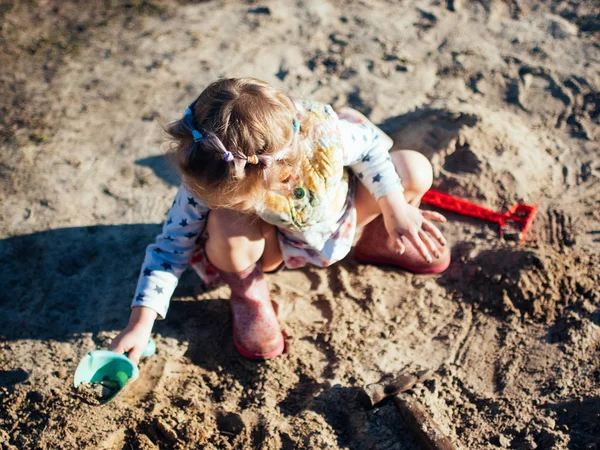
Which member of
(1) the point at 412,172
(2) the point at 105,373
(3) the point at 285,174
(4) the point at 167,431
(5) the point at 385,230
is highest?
(3) the point at 285,174

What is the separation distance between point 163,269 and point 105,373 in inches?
15.7

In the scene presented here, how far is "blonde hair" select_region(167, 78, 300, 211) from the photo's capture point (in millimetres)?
1758

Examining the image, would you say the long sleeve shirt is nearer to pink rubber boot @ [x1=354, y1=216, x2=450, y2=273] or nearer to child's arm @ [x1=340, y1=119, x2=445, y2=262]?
child's arm @ [x1=340, y1=119, x2=445, y2=262]

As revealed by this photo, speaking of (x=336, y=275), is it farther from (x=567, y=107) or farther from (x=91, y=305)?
(x=567, y=107)

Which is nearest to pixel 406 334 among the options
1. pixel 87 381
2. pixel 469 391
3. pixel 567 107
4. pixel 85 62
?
pixel 469 391

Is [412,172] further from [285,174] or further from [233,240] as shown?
[233,240]

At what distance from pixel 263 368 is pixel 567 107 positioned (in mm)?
2170

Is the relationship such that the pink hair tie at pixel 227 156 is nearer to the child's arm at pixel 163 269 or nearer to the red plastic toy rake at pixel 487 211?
the child's arm at pixel 163 269

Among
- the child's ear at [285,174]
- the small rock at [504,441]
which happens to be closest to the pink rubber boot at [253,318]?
the child's ear at [285,174]

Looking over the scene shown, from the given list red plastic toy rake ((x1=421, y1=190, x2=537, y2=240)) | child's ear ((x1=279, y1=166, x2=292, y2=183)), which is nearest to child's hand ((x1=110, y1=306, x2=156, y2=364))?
child's ear ((x1=279, y1=166, x2=292, y2=183))

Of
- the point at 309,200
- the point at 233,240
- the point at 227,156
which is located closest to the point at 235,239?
the point at 233,240

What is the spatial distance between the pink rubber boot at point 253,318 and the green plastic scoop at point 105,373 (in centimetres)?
45

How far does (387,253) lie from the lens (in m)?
2.54

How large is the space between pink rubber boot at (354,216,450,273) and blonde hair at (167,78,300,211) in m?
0.75
